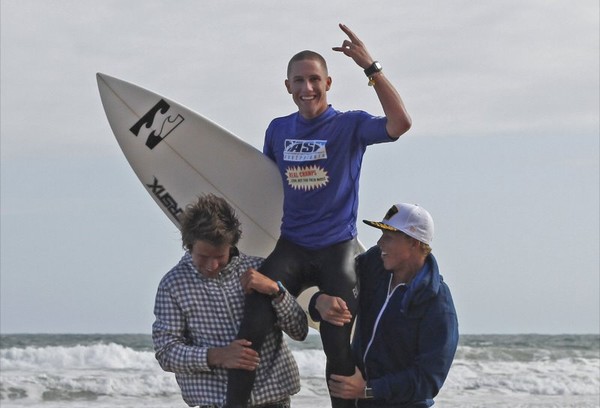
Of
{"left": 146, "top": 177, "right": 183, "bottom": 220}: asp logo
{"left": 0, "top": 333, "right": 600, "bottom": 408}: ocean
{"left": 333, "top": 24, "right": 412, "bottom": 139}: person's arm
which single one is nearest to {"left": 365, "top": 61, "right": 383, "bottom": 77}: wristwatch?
{"left": 333, "top": 24, "right": 412, "bottom": 139}: person's arm

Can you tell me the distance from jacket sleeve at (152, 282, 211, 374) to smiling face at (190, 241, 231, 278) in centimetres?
14

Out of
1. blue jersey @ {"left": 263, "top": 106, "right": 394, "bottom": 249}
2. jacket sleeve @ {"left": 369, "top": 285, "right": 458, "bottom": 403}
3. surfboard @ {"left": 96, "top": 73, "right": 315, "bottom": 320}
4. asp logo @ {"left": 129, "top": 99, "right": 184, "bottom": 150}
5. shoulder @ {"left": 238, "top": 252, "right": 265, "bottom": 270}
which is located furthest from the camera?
asp logo @ {"left": 129, "top": 99, "right": 184, "bottom": 150}

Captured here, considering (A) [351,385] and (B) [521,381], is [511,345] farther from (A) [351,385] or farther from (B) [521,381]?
(A) [351,385]

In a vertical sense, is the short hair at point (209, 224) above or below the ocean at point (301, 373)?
above

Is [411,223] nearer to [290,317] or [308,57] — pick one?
[290,317]

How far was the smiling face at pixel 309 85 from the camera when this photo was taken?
3.71 metres

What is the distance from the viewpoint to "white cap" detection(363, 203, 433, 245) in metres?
3.19

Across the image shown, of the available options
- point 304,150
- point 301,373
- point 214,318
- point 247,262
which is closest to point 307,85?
point 304,150

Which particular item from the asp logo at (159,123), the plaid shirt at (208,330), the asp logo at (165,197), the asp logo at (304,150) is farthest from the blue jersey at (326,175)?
the asp logo at (159,123)

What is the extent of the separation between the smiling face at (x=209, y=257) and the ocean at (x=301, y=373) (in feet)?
26.3

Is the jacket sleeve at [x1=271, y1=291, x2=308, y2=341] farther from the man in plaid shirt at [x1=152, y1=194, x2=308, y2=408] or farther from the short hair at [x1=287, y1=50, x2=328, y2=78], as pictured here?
the short hair at [x1=287, y1=50, x2=328, y2=78]

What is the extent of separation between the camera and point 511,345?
20812mm

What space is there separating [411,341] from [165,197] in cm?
200

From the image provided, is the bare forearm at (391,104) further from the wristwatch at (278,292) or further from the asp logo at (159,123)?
the asp logo at (159,123)
